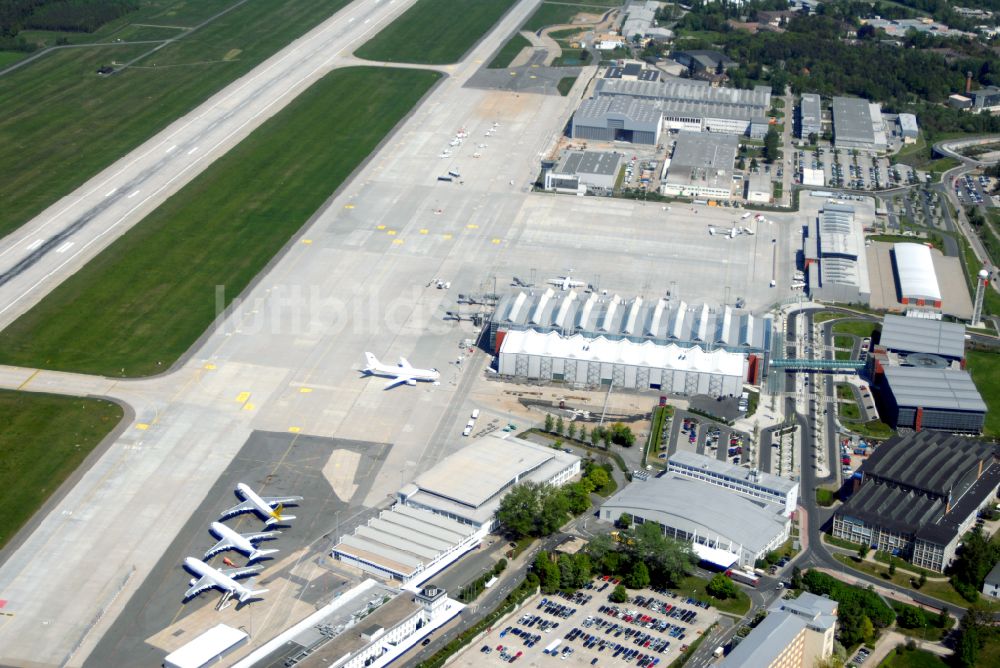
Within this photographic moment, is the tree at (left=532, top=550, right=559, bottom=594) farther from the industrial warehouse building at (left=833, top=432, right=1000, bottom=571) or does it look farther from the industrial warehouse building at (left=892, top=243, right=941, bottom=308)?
the industrial warehouse building at (left=892, top=243, right=941, bottom=308)

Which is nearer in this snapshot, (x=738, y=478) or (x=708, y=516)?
(x=708, y=516)

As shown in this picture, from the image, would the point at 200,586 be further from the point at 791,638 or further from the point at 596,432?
the point at 791,638

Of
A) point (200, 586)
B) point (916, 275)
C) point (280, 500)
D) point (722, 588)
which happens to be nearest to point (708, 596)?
point (722, 588)

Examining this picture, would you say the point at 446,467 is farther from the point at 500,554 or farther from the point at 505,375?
the point at 505,375

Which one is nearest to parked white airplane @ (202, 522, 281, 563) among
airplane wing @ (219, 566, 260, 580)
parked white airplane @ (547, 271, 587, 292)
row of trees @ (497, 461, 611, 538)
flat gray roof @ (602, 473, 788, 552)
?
airplane wing @ (219, 566, 260, 580)

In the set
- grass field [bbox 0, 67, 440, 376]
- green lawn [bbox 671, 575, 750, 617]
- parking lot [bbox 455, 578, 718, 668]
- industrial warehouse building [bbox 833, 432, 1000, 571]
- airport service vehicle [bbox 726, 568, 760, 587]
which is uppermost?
industrial warehouse building [bbox 833, 432, 1000, 571]
